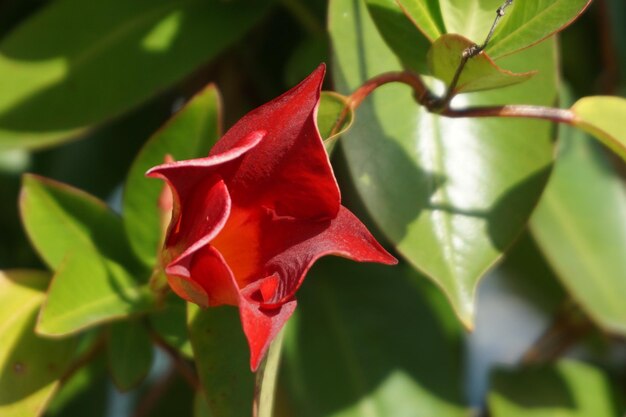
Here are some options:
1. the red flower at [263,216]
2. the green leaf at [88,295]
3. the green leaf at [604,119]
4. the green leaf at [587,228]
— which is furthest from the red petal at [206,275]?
the green leaf at [587,228]

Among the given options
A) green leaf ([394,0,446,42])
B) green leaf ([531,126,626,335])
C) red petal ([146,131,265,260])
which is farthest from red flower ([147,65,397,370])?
green leaf ([531,126,626,335])

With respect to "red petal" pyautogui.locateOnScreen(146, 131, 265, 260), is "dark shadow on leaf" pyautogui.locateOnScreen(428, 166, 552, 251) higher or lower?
lower

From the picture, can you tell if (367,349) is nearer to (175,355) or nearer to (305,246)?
(175,355)

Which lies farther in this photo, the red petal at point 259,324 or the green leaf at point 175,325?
the green leaf at point 175,325

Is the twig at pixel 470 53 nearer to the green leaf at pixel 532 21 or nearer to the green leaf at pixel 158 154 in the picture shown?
the green leaf at pixel 532 21

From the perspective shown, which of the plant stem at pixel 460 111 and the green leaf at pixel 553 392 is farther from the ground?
the plant stem at pixel 460 111

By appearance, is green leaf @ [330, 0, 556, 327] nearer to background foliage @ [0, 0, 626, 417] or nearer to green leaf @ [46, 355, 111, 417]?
background foliage @ [0, 0, 626, 417]

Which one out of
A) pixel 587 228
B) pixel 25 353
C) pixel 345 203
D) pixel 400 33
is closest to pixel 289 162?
pixel 400 33
